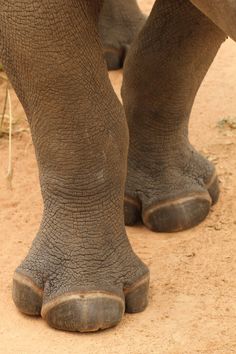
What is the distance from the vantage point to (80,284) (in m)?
2.52

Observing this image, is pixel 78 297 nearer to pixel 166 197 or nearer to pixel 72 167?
pixel 72 167

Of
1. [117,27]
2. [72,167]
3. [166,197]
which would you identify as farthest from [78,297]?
[117,27]

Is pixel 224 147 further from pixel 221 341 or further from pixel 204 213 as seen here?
pixel 221 341

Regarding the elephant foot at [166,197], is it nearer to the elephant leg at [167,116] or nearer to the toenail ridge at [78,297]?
the elephant leg at [167,116]

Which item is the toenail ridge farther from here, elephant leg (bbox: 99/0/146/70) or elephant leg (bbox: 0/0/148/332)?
elephant leg (bbox: 99/0/146/70)

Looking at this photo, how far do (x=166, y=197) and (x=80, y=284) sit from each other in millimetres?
519

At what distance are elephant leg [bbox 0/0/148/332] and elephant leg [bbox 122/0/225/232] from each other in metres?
0.39

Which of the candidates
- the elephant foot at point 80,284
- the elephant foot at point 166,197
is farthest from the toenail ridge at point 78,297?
the elephant foot at point 166,197

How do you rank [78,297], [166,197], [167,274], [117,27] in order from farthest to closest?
[117,27] → [166,197] → [167,274] → [78,297]

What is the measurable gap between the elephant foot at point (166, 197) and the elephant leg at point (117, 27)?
1.00 metres

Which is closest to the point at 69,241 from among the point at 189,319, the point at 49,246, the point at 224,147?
the point at 49,246

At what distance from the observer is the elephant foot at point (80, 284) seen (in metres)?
2.49

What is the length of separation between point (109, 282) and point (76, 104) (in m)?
0.41

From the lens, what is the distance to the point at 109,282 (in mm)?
2543
